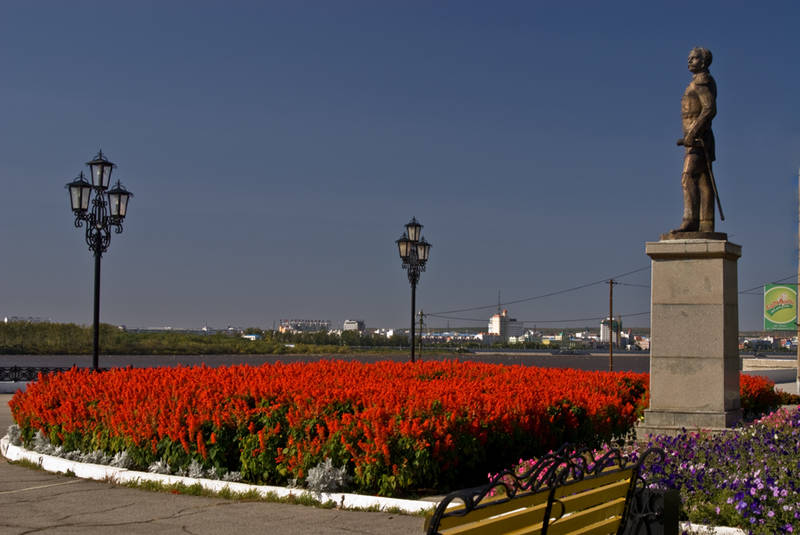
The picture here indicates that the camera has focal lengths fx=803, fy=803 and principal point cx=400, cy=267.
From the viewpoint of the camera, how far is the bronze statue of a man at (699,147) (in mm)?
12844

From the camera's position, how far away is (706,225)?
12812 mm

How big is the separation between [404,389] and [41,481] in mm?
4796

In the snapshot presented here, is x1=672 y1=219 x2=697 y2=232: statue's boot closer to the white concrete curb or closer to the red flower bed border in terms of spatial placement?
the red flower bed border

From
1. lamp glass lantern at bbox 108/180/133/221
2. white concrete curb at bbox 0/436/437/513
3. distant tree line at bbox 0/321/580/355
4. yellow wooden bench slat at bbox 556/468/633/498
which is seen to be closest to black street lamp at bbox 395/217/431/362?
lamp glass lantern at bbox 108/180/133/221

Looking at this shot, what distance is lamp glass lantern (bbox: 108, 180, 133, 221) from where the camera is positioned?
64.6 ft

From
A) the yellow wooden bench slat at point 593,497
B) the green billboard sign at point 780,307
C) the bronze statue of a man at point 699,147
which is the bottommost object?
the yellow wooden bench slat at point 593,497

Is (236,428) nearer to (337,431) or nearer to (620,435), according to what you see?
(337,431)

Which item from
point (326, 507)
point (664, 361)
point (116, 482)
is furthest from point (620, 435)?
point (116, 482)

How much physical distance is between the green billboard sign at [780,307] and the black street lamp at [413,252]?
2293 cm

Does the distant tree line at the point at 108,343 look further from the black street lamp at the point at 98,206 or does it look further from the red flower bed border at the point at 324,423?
the red flower bed border at the point at 324,423

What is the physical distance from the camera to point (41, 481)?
10.0 m

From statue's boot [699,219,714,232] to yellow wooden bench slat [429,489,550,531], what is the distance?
947 centimetres

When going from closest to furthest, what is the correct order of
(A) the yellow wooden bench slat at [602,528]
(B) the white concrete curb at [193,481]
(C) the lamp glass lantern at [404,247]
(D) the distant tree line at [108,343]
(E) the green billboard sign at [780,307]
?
(A) the yellow wooden bench slat at [602,528], (B) the white concrete curb at [193,481], (C) the lamp glass lantern at [404,247], (E) the green billboard sign at [780,307], (D) the distant tree line at [108,343]

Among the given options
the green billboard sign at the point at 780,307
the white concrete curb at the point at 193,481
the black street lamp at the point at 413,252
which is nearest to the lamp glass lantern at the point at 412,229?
the black street lamp at the point at 413,252
